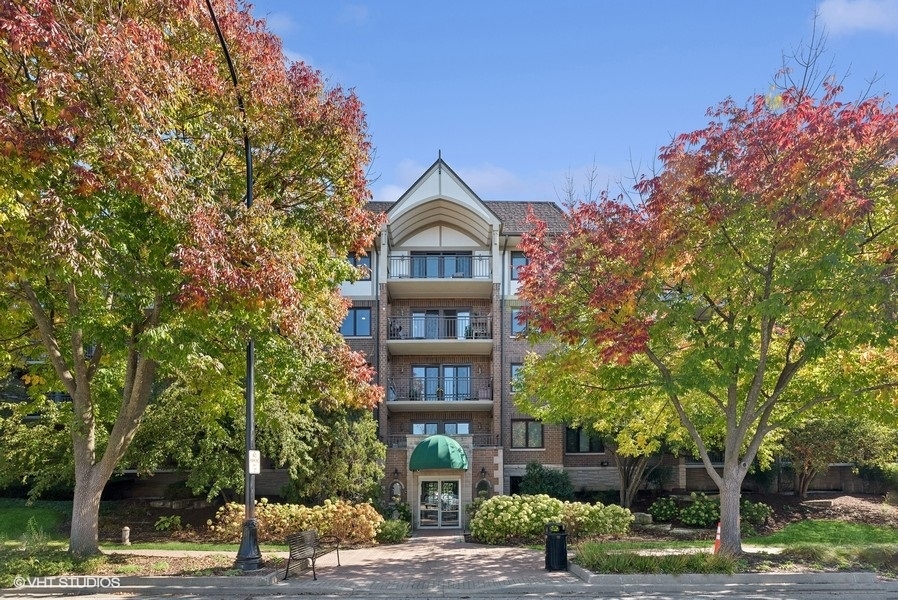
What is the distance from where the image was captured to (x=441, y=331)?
30.6 meters

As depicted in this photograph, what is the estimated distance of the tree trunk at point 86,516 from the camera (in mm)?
15328

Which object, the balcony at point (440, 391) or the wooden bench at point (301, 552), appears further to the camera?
the balcony at point (440, 391)

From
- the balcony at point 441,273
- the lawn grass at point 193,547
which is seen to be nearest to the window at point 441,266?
the balcony at point 441,273

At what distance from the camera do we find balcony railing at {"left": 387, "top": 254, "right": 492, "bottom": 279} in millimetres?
30422

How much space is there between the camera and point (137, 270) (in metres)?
13.3

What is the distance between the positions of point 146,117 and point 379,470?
15.8 meters

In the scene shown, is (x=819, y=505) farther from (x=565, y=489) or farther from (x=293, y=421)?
(x=293, y=421)

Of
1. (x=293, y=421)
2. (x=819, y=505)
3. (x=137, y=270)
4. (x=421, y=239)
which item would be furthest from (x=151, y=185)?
(x=819, y=505)

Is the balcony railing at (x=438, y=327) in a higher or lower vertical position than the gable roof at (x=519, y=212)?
lower

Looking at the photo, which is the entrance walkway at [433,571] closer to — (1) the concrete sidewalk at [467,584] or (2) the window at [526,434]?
(1) the concrete sidewalk at [467,584]

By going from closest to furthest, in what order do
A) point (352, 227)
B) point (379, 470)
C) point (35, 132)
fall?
1. point (35, 132)
2. point (352, 227)
3. point (379, 470)

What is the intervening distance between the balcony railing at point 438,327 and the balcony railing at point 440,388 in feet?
5.49

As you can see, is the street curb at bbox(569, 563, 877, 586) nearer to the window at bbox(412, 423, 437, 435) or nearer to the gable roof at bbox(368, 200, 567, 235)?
the window at bbox(412, 423, 437, 435)

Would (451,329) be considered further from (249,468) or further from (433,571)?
(249,468)
